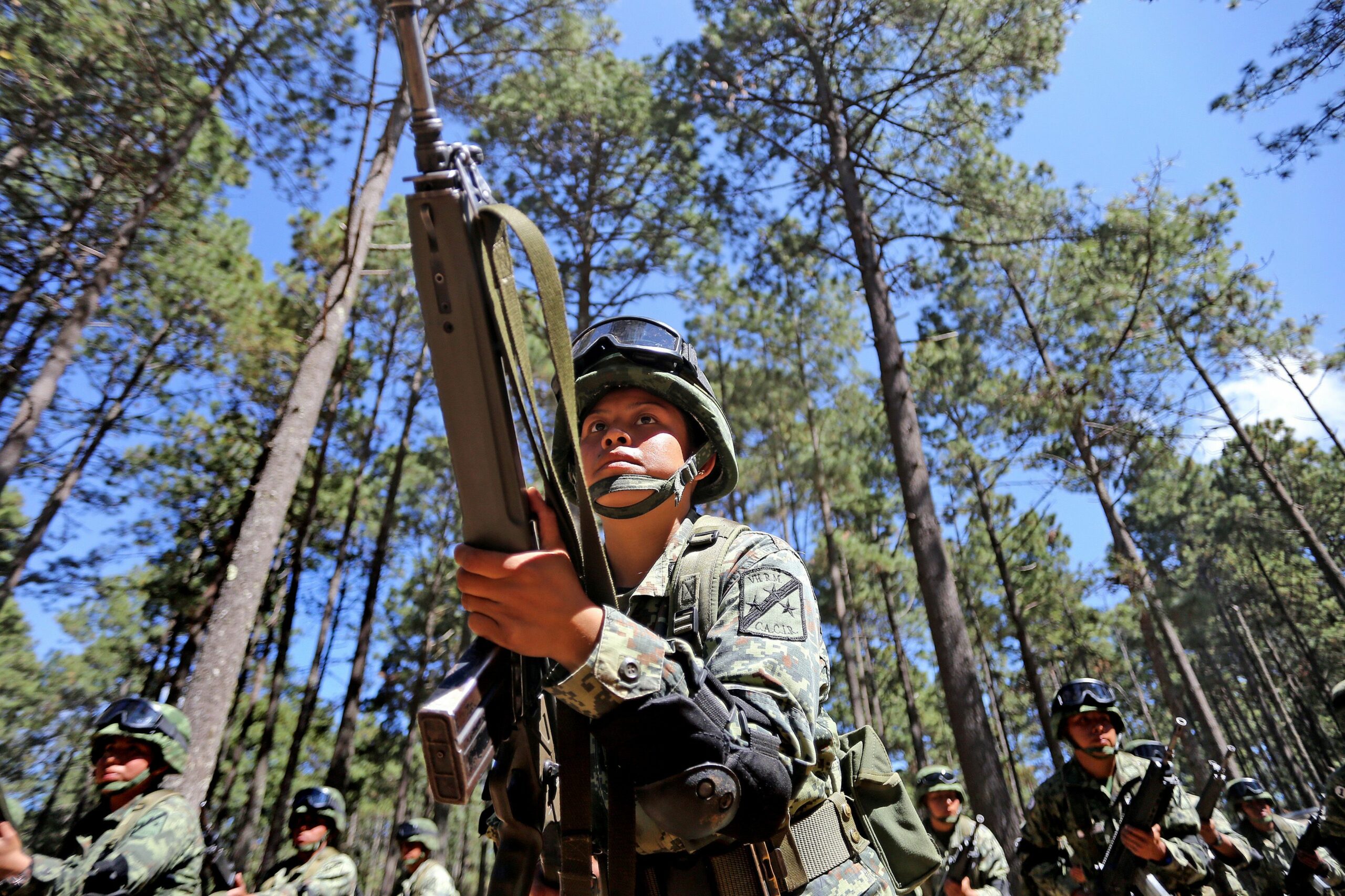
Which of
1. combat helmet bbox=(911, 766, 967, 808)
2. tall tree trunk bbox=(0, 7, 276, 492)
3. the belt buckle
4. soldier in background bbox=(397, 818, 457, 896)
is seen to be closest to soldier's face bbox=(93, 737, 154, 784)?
soldier in background bbox=(397, 818, 457, 896)

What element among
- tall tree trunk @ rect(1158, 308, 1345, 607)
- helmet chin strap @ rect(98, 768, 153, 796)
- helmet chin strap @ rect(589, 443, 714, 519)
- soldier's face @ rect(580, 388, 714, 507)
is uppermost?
tall tree trunk @ rect(1158, 308, 1345, 607)

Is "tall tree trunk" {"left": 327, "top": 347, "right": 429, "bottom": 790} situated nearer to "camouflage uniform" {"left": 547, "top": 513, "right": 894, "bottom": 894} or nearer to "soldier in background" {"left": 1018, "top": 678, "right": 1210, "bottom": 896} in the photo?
"soldier in background" {"left": 1018, "top": 678, "right": 1210, "bottom": 896}

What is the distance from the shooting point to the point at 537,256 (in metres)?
1.48

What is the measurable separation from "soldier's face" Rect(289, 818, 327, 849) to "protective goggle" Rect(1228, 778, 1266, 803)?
33.9ft

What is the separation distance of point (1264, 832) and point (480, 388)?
38.1ft

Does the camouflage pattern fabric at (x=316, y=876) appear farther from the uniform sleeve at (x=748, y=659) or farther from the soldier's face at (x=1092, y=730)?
the uniform sleeve at (x=748, y=659)

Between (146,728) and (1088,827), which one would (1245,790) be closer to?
(1088,827)

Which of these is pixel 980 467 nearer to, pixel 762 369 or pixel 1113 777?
pixel 762 369

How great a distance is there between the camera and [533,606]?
4.38 feet

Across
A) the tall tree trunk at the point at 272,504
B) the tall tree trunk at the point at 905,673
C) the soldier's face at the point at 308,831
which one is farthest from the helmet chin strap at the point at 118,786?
the tall tree trunk at the point at 905,673

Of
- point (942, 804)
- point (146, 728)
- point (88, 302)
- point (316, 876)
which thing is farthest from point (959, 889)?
point (88, 302)

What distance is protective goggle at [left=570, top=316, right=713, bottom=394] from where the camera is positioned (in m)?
2.23

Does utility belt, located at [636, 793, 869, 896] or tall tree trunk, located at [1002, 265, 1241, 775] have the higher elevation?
tall tree trunk, located at [1002, 265, 1241, 775]

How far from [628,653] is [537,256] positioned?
72 cm
